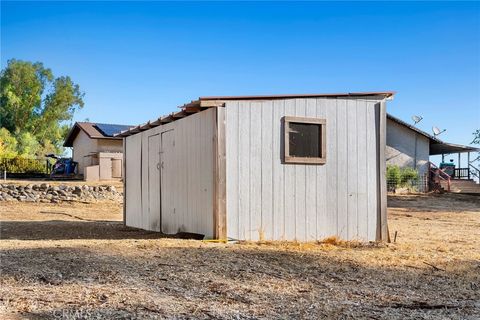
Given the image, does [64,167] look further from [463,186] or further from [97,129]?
[463,186]

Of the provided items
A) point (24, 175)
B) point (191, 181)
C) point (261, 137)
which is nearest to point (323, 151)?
point (261, 137)

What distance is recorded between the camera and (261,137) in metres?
9.35

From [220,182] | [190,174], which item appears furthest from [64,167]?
[220,182]

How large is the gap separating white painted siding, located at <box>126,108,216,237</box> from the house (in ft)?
55.4

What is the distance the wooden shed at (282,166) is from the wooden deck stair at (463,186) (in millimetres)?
20819

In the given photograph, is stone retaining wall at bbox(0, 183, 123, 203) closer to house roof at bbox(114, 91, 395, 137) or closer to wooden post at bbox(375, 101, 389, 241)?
house roof at bbox(114, 91, 395, 137)

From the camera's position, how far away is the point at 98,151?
30.9 meters

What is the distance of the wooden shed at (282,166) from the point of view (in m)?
9.15

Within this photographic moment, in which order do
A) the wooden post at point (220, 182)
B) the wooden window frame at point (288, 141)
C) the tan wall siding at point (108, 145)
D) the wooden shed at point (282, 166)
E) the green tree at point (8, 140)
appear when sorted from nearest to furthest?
1. the wooden post at point (220, 182)
2. the wooden shed at point (282, 166)
3. the wooden window frame at point (288, 141)
4. the tan wall siding at point (108, 145)
5. the green tree at point (8, 140)

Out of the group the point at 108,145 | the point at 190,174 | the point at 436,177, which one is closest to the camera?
the point at 190,174

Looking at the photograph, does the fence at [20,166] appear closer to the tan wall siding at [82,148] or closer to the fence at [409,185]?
the tan wall siding at [82,148]

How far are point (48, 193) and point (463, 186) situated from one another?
2249 centimetres

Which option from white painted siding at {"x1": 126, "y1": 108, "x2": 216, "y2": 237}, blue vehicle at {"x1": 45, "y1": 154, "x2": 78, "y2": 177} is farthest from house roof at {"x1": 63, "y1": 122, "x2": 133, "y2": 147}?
white painted siding at {"x1": 126, "y1": 108, "x2": 216, "y2": 237}

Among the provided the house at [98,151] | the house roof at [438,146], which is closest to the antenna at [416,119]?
the house roof at [438,146]
